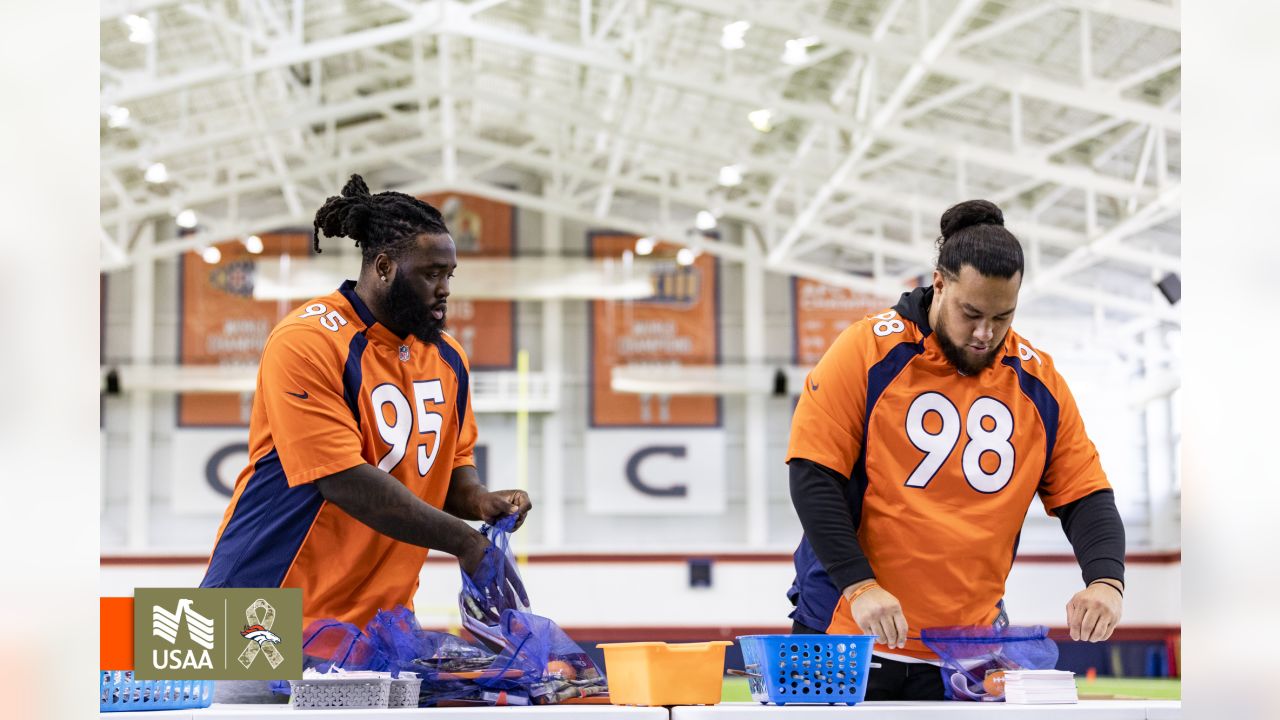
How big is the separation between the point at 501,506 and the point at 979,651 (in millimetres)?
857

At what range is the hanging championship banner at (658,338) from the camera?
20.0m

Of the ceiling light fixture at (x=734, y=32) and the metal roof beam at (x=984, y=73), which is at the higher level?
the ceiling light fixture at (x=734, y=32)

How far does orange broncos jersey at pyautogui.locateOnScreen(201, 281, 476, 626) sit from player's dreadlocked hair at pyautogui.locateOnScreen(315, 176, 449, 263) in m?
0.11

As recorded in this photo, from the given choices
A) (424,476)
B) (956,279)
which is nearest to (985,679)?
(956,279)

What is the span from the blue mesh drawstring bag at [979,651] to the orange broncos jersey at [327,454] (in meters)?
0.90

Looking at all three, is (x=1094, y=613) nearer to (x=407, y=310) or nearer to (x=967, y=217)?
(x=967, y=217)

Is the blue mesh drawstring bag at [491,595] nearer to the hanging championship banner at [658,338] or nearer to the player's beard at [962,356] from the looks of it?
the player's beard at [962,356]

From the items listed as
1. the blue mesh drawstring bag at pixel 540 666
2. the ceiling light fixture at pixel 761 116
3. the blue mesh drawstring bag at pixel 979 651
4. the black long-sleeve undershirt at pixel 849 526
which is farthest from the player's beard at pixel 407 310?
the ceiling light fixture at pixel 761 116

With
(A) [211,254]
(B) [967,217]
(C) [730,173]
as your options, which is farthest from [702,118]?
(B) [967,217]

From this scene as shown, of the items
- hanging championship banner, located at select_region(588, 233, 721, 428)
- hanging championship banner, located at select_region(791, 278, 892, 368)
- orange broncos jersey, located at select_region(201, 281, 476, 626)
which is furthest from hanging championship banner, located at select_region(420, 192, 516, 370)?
orange broncos jersey, located at select_region(201, 281, 476, 626)

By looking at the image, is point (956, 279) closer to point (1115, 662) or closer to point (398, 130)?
point (1115, 662)

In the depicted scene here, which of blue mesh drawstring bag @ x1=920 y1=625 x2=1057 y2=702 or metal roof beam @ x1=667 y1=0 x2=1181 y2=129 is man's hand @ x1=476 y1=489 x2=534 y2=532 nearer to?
blue mesh drawstring bag @ x1=920 y1=625 x2=1057 y2=702

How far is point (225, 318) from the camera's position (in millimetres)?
20109
